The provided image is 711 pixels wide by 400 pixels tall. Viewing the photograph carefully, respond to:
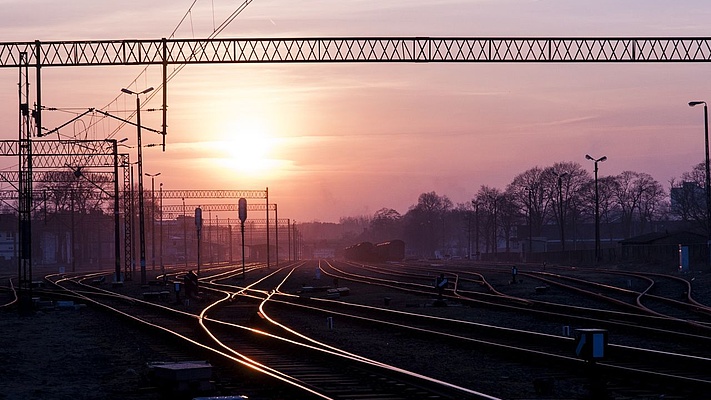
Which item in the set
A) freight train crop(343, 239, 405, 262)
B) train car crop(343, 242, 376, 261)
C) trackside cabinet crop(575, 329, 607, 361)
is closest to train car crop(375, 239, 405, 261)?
freight train crop(343, 239, 405, 262)

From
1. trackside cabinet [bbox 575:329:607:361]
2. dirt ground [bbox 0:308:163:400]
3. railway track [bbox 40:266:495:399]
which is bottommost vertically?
dirt ground [bbox 0:308:163:400]

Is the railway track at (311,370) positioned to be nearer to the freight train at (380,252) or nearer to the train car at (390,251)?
the train car at (390,251)

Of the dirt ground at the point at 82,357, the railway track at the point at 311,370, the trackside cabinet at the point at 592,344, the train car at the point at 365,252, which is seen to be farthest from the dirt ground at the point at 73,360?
the train car at the point at 365,252

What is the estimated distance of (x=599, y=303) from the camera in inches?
1267

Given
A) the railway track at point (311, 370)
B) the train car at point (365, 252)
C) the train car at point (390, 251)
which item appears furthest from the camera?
the train car at point (365, 252)

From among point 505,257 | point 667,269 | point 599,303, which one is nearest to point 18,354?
point 599,303

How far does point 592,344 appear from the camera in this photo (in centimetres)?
1131

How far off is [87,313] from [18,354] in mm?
12687

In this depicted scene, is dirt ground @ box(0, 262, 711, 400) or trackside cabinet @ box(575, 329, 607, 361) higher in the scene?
trackside cabinet @ box(575, 329, 607, 361)

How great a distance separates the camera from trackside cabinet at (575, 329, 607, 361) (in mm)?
11289

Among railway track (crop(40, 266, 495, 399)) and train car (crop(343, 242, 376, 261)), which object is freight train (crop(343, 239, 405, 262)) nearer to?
train car (crop(343, 242, 376, 261))

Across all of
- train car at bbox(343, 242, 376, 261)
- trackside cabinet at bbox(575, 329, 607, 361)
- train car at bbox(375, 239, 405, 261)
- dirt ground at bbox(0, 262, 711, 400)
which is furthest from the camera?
train car at bbox(343, 242, 376, 261)

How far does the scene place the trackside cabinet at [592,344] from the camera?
37.0 feet

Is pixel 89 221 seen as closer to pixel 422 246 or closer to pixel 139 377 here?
pixel 422 246
